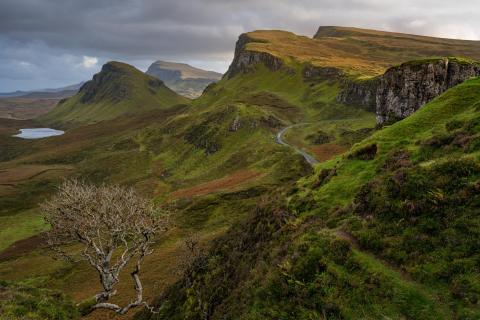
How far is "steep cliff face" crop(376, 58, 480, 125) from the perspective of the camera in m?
75.5

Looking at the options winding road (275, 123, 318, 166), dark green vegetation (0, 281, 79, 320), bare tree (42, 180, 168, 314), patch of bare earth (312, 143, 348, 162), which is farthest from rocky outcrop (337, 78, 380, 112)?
dark green vegetation (0, 281, 79, 320)

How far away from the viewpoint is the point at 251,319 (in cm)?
1973

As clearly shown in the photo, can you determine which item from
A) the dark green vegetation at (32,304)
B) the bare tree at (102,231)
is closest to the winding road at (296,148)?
the bare tree at (102,231)

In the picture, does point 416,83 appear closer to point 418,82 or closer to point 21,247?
point 418,82

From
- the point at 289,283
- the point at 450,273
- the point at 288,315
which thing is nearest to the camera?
the point at 450,273

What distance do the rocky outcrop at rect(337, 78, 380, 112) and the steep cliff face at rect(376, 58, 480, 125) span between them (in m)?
56.3

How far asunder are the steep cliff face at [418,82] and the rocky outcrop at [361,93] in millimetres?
56298

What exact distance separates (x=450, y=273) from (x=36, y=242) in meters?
100

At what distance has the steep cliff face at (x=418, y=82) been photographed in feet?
248

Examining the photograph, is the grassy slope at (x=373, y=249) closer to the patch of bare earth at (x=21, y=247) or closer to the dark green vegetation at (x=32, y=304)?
the dark green vegetation at (x=32, y=304)

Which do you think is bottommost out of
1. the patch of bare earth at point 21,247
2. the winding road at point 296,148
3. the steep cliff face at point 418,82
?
the patch of bare earth at point 21,247

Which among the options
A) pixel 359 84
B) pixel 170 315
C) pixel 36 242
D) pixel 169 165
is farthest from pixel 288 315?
pixel 359 84

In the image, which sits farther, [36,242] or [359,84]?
[359,84]

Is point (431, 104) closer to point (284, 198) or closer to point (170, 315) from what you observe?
point (284, 198)
